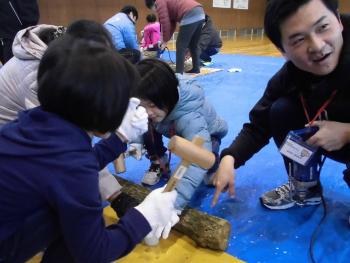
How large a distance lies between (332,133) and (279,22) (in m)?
0.32

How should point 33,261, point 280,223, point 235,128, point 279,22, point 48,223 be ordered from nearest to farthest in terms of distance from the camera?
point 48,223
point 279,22
point 33,261
point 280,223
point 235,128

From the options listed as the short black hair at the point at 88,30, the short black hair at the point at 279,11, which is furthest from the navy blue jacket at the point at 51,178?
the short black hair at the point at 279,11

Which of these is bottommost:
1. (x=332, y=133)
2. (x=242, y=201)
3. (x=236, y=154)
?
(x=242, y=201)

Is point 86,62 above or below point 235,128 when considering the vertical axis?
above

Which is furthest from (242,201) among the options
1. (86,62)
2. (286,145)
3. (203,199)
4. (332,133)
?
(86,62)

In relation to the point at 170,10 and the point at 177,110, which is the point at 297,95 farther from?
the point at 170,10

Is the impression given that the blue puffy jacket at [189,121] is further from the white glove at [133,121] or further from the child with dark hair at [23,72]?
the child with dark hair at [23,72]

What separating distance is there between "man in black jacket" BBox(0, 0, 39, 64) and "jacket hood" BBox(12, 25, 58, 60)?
121 centimetres

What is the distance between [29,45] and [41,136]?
54 centimetres

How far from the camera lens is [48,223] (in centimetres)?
66

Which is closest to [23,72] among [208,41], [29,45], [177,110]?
[29,45]

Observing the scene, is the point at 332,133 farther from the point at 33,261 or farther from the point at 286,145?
the point at 33,261

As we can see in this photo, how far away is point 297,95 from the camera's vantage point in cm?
105

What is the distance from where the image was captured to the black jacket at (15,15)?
205 centimetres
